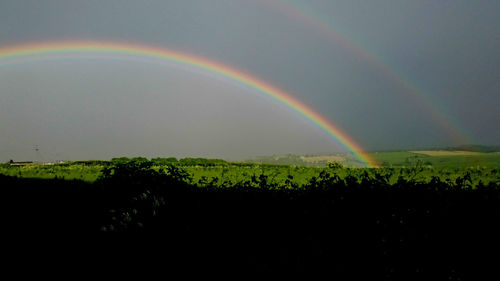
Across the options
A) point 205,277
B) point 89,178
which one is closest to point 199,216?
point 205,277

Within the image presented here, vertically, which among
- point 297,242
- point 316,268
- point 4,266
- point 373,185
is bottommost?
point 4,266

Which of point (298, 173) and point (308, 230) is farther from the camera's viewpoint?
point (298, 173)

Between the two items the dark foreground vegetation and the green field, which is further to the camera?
the green field

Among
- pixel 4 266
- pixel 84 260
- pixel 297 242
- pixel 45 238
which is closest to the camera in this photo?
pixel 297 242

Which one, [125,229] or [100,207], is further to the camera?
[100,207]

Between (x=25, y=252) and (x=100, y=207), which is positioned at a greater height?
(x=100, y=207)

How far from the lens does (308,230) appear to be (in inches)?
213

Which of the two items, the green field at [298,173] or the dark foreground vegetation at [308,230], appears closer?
the dark foreground vegetation at [308,230]

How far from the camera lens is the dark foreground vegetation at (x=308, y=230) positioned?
4.91 metres

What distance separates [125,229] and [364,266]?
398 cm

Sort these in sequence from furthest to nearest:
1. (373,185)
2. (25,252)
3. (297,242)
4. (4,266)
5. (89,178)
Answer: (89,178)
(25,252)
(4,266)
(373,185)
(297,242)

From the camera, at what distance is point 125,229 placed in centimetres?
598

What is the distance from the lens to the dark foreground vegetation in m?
4.91

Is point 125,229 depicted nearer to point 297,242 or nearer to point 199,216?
point 199,216
